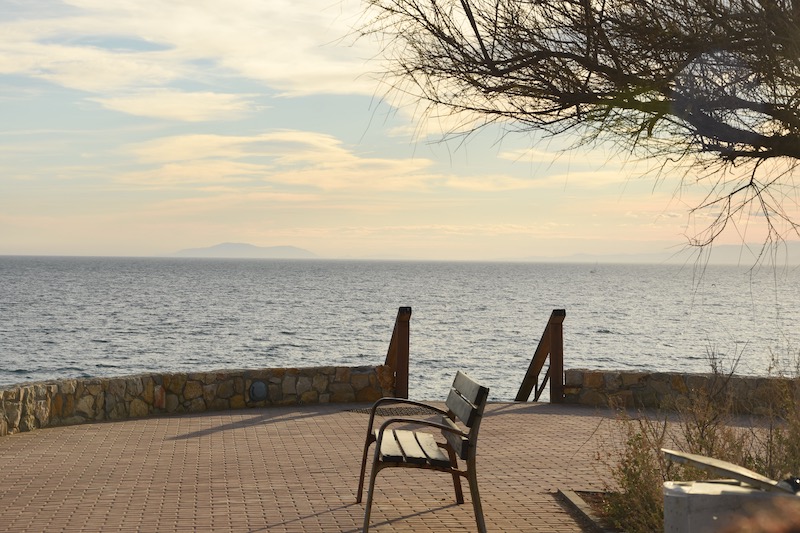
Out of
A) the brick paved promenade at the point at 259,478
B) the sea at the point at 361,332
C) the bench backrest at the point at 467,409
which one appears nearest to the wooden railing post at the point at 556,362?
the brick paved promenade at the point at 259,478

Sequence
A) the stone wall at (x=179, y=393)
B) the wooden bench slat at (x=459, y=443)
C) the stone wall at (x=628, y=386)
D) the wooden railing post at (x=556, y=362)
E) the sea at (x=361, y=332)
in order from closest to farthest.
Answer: the wooden bench slat at (x=459, y=443) → the stone wall at (x=179, y=393) → the stone wall at (x=628, y=386) → the wooden railing post at (x=556, y=362) → the sea at (x=361, y=332)

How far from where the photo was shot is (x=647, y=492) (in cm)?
621

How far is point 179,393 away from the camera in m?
12.0

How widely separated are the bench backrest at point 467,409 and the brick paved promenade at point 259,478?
682 millimetres

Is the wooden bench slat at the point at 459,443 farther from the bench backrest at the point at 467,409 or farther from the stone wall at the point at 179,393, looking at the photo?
the stone wall at the point at 179,393

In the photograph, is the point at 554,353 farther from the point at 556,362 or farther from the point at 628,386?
the point at 628,386

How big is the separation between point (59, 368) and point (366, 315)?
101 ft

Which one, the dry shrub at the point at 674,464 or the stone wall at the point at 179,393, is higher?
the dry shrub at the point at 674,464

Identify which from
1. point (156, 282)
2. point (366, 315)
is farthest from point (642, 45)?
point (156, 282)

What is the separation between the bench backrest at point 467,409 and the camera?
19.5 ft

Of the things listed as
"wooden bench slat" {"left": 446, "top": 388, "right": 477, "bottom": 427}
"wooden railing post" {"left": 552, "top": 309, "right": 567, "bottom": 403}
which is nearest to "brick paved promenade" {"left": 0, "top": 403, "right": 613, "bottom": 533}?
"wooden bench slat" {"left": 446, "top": 388, "right": 477, "bottom": 427}

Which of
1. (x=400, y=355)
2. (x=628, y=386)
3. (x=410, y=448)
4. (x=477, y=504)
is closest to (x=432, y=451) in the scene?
(x=410, y=448)

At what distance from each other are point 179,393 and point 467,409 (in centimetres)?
665

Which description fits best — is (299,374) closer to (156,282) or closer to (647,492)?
(647,492)
